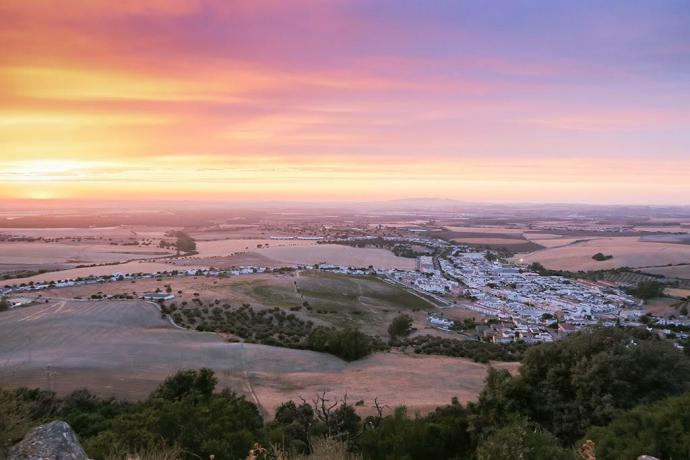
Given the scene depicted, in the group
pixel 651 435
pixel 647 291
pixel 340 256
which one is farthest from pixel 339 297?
pixel 651 435

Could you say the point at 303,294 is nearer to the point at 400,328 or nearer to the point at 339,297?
the point at 339,297

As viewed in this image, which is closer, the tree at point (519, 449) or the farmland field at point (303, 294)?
the tree at point (519, 449)

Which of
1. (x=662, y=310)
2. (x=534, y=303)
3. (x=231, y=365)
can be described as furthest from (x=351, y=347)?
(x=662, y=310)

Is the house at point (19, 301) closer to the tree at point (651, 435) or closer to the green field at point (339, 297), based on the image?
the green field at point (339, 297)

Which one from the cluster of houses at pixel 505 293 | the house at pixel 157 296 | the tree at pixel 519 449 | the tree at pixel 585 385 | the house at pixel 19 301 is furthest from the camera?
the house at pixel 157 296

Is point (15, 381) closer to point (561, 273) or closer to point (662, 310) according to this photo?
point (662, 310)

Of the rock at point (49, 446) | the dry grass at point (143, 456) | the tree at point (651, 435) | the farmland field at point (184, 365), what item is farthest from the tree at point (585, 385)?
the rock at point (49, 446)
